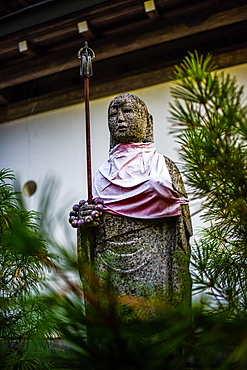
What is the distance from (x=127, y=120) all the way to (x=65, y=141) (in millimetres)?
Result: 2874

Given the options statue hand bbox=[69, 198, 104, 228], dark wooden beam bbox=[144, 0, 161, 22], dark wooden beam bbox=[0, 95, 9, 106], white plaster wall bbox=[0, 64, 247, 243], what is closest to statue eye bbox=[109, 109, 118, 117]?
statue hand bbox=[69, 198, 104, 228]

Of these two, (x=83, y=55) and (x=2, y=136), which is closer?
(x=83, y=55)

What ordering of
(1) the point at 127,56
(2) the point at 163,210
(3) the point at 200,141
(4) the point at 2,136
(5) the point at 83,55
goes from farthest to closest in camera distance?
(4) the point at 2,136
(1) the point at 127,56
(5) the point at 83,55
(2) the point at 163,210
(3) the point at 200,141

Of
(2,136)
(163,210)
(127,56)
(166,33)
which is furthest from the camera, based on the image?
(2,136)

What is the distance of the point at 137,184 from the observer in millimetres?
2062

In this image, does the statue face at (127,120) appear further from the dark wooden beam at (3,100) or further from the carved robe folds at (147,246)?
the dark wooden beam at (3,100)

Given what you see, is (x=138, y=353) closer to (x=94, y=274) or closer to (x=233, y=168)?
(x=94, y=274)

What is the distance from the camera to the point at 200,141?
70 cm

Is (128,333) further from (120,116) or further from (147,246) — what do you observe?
(120,116)

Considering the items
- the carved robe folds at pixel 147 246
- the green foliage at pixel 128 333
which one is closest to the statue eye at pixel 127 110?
the carved robe folds at pixel 147 246

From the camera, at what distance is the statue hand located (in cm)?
198

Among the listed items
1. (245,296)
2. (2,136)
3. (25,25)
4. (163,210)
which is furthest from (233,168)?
(2,136)

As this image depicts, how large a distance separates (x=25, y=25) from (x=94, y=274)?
175 inches

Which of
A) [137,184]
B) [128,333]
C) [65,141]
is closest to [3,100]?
[65,141]
